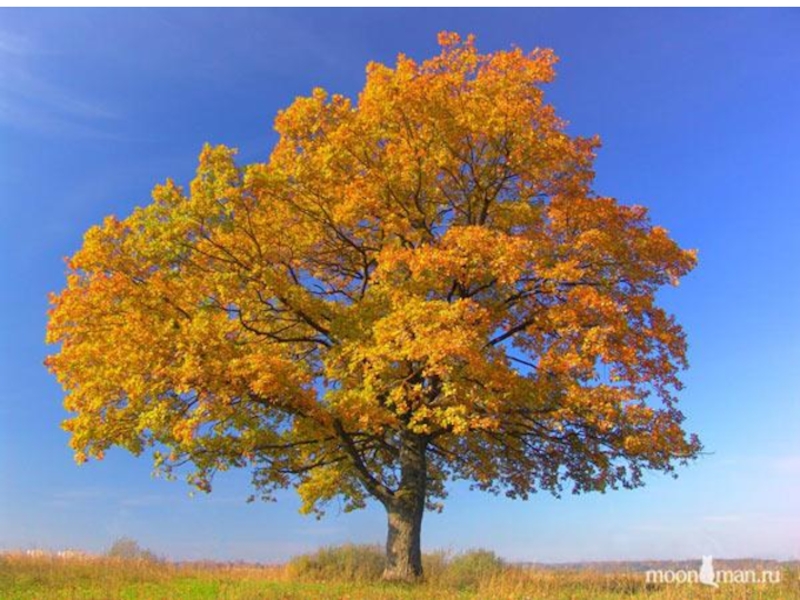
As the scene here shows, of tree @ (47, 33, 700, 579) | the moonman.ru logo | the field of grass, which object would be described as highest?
tree @ (47, 33, 700, 579)

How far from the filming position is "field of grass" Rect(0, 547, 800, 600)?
50.8 ft

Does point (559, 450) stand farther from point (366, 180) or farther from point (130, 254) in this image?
point (130, 254)

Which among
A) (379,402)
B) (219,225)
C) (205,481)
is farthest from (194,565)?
(219,225)

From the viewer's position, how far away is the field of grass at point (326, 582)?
15.5 metres

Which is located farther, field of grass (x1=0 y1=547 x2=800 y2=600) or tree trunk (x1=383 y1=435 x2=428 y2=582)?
tree trunk (x1=383 y1=435 x2=428 y2=582)

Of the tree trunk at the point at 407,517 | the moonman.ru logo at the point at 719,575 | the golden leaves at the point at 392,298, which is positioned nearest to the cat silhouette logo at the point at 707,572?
the moonman.ru logo at the point at 719,575

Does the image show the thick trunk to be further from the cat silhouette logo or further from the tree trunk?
the cat silhouette logo

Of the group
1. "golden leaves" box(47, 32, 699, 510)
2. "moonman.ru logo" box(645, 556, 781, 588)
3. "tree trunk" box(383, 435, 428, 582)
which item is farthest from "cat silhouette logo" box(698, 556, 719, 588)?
"tree trunk" box(383, 435, 428, 582)

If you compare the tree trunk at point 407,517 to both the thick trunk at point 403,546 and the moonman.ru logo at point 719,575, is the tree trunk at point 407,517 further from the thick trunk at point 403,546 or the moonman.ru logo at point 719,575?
the moonman.ru logo at point 719,575

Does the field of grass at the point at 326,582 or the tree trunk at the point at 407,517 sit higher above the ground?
the tree trunk at the point at 407,517

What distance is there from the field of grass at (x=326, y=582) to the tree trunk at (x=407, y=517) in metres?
0.65

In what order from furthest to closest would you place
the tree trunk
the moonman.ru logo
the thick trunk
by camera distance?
the tree trunk → the thick trunk → the moonman.ru logo

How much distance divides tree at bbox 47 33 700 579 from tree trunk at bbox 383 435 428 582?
6 centimetres

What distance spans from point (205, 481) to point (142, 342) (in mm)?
4542
